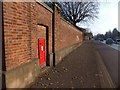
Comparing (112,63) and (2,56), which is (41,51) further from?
(112,63)

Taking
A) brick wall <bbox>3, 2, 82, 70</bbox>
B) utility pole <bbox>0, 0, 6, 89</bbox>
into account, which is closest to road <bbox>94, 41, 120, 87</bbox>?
brick wall <bbox>3, 2, 82, 70</bbox>

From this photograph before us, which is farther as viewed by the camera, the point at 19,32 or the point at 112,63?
the point at 112,63

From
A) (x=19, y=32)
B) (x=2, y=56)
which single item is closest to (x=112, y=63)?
(x=19, y=32)

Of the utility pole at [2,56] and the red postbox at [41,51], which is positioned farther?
the red postbox at [41,51]

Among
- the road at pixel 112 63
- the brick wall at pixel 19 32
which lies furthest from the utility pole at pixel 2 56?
the road at pixel 112 63

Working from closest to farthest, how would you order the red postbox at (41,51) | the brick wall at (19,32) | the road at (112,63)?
the brick wall at (19,32) < the road at (112,63) < the red postbox at (41,51)

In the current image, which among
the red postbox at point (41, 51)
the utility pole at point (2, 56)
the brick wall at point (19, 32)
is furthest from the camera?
the red postbox at point (41, 51)

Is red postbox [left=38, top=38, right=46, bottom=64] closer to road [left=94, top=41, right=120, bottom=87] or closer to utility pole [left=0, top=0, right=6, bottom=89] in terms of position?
road [left=94, top=41, right=120, bottom=87]

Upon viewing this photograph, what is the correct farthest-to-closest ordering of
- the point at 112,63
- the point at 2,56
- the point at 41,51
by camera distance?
1. the point at 112,63
2. the point at 41,51
3. the point at 2,56

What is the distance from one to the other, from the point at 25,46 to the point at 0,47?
1.64 metres

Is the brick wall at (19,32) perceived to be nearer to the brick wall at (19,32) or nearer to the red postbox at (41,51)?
the brick wall at (19,32)

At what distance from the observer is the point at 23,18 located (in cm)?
677

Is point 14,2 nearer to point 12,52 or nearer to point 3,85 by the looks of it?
point 12,52

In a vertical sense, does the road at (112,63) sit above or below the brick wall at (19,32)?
below
